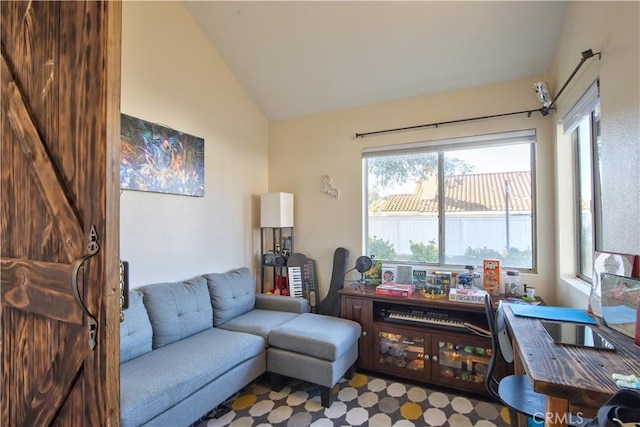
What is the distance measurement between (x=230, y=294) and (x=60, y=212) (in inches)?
80.9

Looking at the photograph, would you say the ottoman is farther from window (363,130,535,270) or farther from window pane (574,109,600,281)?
window pane (574,109,600,281)

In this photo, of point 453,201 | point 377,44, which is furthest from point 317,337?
point 377,44

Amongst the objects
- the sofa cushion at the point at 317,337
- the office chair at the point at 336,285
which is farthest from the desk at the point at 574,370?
the office chair at the point at 336,285

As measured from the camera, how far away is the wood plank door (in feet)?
2.86

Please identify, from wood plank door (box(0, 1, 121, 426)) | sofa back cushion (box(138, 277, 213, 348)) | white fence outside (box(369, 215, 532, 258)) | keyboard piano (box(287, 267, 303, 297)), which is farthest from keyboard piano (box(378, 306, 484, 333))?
wood plank door (box(0, 1, 121, 426))

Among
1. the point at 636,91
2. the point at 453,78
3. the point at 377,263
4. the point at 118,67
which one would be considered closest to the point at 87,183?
the point at 118,67

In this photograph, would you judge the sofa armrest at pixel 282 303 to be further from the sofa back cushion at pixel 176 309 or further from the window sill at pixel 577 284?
the window sill at pixel 577 284

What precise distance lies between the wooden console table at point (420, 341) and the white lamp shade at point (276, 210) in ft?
3.48

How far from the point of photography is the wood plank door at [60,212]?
87 cm

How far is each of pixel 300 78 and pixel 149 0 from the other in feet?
4.66

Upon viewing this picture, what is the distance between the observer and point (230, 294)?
9.38 ft

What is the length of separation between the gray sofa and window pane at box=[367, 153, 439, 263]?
981 millimetres

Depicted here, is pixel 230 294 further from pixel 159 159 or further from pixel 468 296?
pixel 468 296

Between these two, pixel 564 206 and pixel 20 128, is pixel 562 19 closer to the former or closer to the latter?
pixel 564 206
